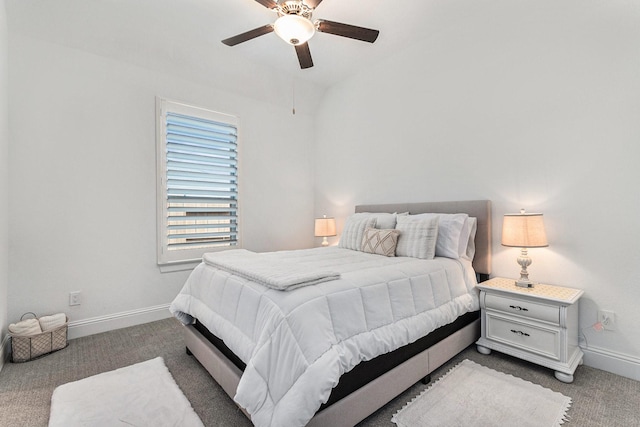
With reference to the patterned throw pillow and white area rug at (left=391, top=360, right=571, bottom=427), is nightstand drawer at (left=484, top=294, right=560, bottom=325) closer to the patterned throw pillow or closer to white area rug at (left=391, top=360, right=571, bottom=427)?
white area rug at (left=391, top=360, right=571, bottom=427)

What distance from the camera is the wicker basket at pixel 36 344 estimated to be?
227 cm

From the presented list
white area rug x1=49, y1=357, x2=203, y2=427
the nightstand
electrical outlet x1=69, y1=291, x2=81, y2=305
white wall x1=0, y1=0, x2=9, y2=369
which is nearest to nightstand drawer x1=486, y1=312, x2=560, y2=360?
the nightstand

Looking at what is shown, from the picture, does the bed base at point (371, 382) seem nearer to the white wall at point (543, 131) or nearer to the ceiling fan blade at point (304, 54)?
the white wall at point (543, 131)

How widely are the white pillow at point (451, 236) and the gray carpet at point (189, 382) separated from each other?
82 cm

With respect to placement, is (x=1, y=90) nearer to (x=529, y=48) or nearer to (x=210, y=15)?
(x=210, y=15)

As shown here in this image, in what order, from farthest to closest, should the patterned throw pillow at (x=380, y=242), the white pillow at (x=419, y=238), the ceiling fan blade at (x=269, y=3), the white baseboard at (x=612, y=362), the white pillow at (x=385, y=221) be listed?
the white pillow at (x=385, y=221), the patterned throw pillow at (x=380, y=242), the white pillow at (x=419, y=238), the white baseboard at (x=612, y=362), the ceiling fan blade at (x=269, y=3)

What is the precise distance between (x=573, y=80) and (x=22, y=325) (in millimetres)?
4784

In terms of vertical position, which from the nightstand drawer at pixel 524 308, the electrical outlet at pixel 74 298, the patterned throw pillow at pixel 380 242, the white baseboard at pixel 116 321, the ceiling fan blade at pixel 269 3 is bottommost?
the white baseboard at pixel 116 321

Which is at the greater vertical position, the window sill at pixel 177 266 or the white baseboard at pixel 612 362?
the window sill at pixel 177 266

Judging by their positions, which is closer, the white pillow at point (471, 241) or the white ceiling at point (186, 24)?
the white ceiling at point (186, 24)

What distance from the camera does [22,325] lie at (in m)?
2.36

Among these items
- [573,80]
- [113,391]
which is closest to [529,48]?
[573,80]

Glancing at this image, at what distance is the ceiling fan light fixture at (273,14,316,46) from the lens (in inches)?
76.9

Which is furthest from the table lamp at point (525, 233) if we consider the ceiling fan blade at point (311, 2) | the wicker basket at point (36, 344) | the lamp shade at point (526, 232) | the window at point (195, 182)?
the wicker basket at point (36, 344)
